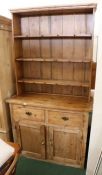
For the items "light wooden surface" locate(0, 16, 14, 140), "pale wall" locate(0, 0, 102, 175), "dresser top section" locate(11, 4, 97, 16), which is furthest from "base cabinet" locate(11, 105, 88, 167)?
"dresser top section" locate(11, 4, 97, 16)

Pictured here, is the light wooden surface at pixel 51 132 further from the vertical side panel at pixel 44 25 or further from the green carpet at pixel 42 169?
the vertical side panel at pixel 44 25

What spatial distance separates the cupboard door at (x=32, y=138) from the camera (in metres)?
2.05

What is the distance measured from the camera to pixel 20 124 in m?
2.11

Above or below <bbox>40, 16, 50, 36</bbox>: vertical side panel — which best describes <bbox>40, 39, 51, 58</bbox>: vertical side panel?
below

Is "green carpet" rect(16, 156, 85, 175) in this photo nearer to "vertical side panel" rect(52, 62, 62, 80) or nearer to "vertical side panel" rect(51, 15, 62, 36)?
"vertical side panel" rect(52, 62, 62, 80)

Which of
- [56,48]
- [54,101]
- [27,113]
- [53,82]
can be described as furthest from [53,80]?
[27,113]

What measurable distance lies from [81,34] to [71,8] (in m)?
0.30

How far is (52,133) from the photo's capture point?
201cm

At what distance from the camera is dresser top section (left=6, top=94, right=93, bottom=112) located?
6.01 ft

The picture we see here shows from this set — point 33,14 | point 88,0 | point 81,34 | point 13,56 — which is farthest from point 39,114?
point 88,0

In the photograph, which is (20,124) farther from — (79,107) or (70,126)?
(79,107)

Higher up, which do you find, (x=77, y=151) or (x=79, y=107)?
(x=79, y=107)

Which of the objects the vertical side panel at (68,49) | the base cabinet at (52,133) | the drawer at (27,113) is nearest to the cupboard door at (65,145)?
the base cabinet at (52,133)

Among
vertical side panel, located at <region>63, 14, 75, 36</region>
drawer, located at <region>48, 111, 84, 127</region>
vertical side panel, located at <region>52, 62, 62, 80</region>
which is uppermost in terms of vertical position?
vertical side panel, located at <region>63, 14, 75, 36</region>
